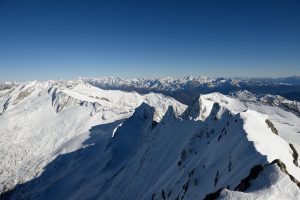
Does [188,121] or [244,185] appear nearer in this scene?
[244,185]

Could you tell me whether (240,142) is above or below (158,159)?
above

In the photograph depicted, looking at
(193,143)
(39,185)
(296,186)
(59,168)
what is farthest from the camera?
(59,168)

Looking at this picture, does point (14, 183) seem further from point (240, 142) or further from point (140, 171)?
point (240, 142)

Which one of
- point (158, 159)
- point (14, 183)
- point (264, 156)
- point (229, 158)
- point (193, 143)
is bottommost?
point (14, 183)

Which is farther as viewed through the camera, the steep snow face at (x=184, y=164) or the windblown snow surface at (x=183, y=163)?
the windblown snow surface at (x=183, y=163)

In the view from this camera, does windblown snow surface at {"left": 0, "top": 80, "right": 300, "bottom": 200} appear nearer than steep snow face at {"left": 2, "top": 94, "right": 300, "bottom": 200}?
No

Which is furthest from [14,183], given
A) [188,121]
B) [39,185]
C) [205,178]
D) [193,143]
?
[205,178]

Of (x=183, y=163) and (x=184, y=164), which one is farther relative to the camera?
(x=183, y=163)

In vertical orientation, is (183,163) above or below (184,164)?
below
